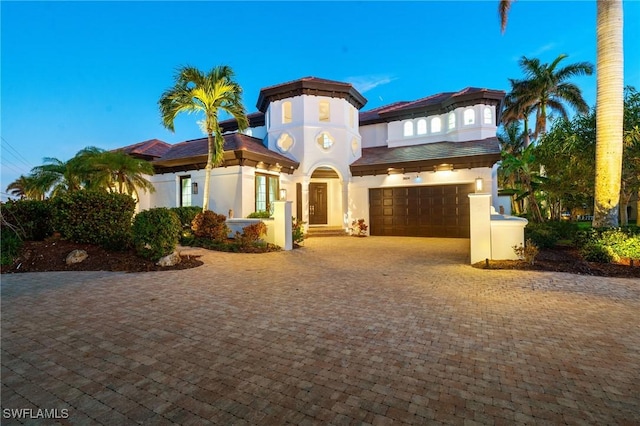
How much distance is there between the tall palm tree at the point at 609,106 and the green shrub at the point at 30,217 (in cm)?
1673

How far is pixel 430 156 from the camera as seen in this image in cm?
1659

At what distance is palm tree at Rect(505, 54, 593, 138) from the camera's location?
65.4 ft

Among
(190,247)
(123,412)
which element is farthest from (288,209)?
(123,412)

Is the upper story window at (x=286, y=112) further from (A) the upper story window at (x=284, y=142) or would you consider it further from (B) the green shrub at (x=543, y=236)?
(B) the green shrub at (x=543, y=236)

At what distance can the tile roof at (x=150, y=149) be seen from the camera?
18917mm

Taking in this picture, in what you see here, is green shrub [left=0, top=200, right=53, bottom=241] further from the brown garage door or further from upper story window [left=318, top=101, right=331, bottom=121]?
the brown garage door

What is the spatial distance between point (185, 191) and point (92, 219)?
25.6 feet

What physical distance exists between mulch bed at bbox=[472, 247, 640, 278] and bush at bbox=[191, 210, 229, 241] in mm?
9252

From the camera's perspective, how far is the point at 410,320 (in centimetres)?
434

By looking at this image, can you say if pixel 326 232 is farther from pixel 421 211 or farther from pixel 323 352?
pixel 323 352

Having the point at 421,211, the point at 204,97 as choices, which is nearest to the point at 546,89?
the point at 421,211

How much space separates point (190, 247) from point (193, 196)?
4526 mm

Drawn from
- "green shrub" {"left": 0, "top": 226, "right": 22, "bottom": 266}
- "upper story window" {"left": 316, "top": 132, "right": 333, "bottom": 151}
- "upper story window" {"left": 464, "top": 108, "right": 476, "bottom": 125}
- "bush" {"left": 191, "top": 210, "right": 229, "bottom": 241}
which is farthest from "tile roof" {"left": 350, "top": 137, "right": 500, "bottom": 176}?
"green shrub" {"left": 0, "top": 226, "right": 22, "bottom": 266}

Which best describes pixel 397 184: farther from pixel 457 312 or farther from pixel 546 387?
pixel 546 387
